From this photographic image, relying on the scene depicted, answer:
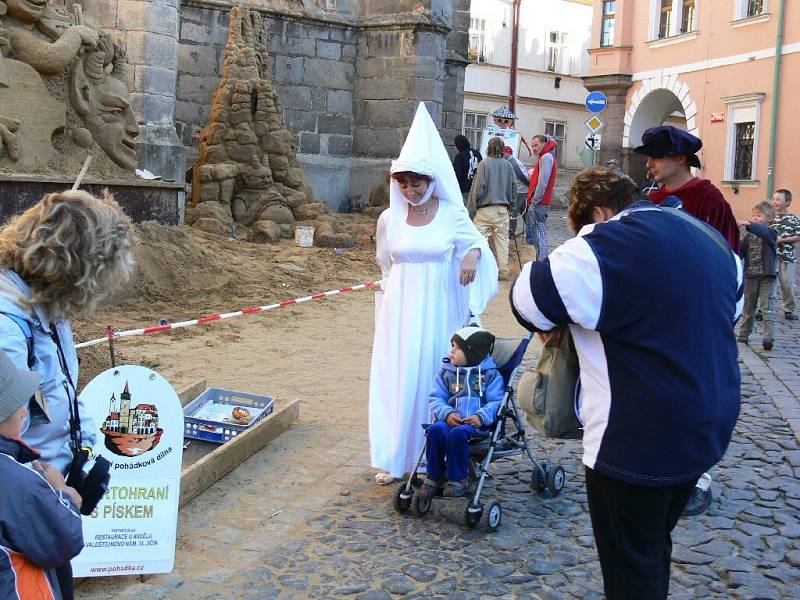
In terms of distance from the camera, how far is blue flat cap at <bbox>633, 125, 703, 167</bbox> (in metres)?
4.53

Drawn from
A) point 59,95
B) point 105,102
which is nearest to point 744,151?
point 105,102

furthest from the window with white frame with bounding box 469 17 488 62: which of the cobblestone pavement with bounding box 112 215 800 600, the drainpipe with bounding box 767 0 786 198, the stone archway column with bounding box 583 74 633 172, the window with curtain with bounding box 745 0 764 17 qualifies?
the cobblestone pavement with bounding box 112 215 800 600

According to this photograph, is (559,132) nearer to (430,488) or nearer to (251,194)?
(251,194)

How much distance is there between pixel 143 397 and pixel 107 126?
25.7 feet

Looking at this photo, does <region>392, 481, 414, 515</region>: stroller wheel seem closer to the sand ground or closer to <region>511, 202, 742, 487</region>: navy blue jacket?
the sand ground

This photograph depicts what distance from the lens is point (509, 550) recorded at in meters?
4.69

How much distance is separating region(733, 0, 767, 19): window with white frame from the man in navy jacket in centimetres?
2857

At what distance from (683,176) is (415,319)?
1.64m

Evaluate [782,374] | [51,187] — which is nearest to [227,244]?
[51,187]

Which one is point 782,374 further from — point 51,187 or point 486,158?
point 51,187

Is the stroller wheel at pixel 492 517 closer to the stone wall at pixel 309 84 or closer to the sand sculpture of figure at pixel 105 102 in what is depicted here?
the sand sculpture of figure at pixel 105 102

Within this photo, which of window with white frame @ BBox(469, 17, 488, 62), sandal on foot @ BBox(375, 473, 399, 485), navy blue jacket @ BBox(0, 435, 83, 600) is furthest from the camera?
window with white frame @ BBox(469, 17, 488, 62)

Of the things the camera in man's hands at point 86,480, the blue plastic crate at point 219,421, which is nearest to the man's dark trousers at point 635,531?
the camera in man's hands at point 86,480

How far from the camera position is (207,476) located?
535 cm
